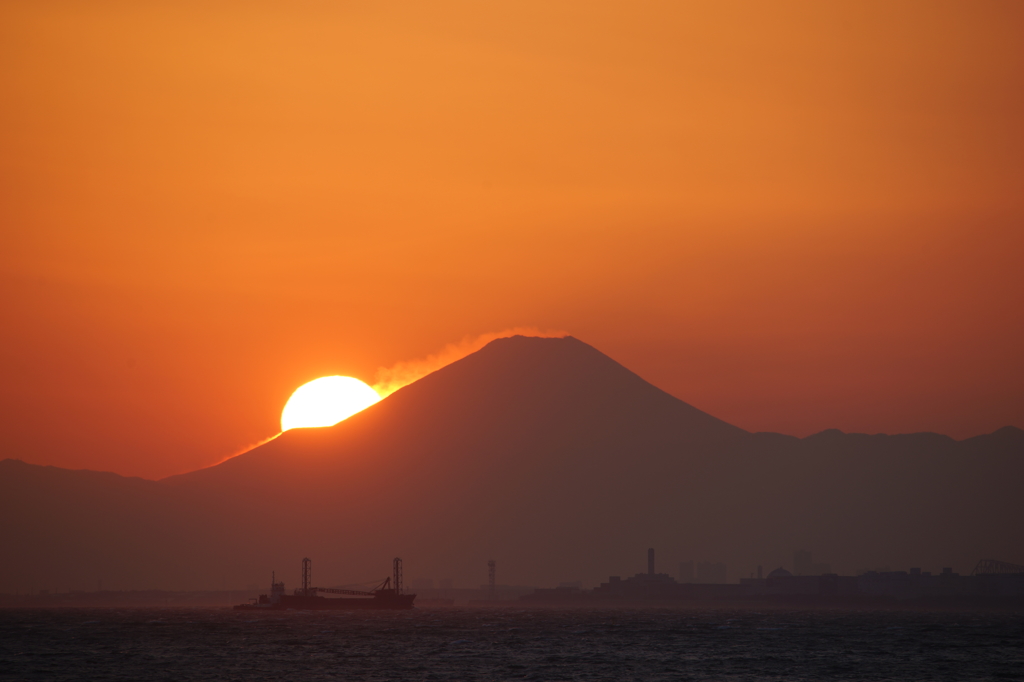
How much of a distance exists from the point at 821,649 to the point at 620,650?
24.2 meters

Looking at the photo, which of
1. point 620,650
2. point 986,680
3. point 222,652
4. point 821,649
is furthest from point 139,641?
point 986,680

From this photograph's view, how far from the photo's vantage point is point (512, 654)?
4550 inches

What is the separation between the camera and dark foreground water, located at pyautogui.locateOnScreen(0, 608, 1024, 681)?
95.2 meters

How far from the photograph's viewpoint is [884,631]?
174 metres

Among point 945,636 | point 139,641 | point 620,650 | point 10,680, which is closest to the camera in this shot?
point 10,680

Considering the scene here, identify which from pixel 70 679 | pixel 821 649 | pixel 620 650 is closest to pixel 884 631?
pixel 821 649

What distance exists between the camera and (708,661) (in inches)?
4252

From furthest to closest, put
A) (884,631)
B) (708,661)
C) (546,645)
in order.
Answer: (884,631) < (546,645) < (708,661)

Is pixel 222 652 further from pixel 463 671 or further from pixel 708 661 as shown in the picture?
pixel 708 661

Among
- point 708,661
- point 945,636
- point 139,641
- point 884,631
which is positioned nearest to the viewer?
point 708,661

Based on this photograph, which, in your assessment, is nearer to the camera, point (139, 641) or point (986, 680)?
point (986, 680)

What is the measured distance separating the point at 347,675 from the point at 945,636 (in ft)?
321

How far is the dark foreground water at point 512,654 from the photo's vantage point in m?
95.2

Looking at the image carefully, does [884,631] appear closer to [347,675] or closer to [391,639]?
[391,639]
